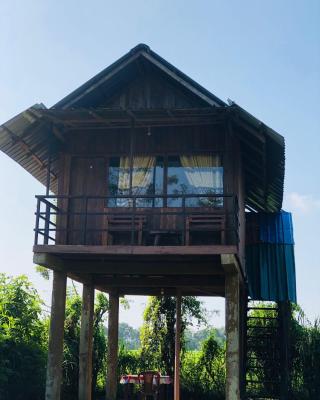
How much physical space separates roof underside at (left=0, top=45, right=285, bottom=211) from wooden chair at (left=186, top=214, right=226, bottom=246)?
192 centimetres

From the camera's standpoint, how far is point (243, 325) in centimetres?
1666

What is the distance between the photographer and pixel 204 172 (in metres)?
12.6

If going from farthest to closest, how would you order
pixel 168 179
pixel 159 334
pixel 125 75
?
1. pixel 159 334
2. pixel 125 75
3. pixel 168 179

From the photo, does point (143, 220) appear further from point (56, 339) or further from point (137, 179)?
point (56, 339)

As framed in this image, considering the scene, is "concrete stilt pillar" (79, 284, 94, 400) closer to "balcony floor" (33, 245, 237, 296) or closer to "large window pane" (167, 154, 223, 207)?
"balcony floor" (33, 245, 237, 296)

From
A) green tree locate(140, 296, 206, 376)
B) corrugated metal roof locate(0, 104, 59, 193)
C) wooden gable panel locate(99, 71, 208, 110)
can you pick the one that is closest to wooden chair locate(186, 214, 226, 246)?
wooden gable panel locate(99, 71, 208, 110)

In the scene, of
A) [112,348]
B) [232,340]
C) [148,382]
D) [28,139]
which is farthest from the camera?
[112,348]

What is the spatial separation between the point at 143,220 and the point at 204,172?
1.72 m

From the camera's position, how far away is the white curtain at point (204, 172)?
12492mm

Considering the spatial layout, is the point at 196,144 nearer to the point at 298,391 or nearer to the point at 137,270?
the point at 137,270

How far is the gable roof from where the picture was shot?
12156 millimetres

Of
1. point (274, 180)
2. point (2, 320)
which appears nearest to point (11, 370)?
point (2, 320)

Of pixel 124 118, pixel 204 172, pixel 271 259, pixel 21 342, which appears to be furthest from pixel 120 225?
pixel 271 259

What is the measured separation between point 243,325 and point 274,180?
14.3ft
